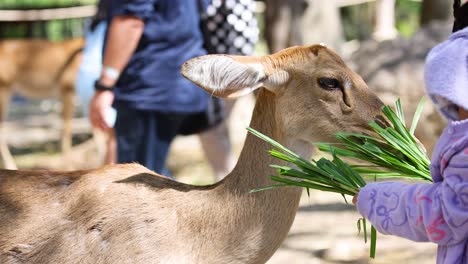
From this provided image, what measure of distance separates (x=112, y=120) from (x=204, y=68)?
1.79 metres

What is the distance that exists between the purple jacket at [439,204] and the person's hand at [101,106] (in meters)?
2.32

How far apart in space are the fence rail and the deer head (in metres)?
11.3

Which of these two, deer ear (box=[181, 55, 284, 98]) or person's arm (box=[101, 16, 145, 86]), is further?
person's arm (box=[101, 16, 145, 86])

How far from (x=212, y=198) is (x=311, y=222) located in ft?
11.8

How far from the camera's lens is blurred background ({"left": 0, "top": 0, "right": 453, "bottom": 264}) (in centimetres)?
589

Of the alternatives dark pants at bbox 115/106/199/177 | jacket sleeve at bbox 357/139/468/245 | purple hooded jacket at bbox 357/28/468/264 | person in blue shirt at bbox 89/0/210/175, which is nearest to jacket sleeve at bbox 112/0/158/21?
person in blue shirt at bbox 89/0/210/175

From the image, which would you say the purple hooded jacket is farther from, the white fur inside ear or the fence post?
the fence post

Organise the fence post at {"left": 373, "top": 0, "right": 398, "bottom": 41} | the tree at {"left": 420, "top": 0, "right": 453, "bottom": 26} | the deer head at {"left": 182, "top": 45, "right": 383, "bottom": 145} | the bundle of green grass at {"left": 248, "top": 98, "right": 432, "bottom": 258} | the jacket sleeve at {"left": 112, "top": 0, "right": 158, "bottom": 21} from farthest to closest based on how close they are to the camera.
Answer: the fence post at {"left": 373, "top": 0, "right": 398, "bottom": 41} < the tree at {"left": 420, "top": 0, "right": 453, "bottom": 26} < the jacket sleeve at {"left": 112, "top": 0, "right": 158, "bottom": 21} < the deer head at {"left": 182, "top": 45, "right": 383, "bottom": 145} < the bundle of green grass at {"left": 248, "top": 98, "right": 432, "bottom": 258}

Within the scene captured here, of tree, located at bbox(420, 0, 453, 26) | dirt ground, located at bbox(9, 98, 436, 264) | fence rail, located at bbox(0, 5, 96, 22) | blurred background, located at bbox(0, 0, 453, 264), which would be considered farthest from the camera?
fence rail, located at bbox(0, 5, 96, 22)

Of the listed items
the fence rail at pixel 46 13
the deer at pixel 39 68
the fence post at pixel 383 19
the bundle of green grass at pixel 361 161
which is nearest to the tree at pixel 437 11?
the fence post at pixel 383 19

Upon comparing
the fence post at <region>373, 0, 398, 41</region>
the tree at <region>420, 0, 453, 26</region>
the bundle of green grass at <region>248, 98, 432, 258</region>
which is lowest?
the fence post at <region>373, 0, 398, 41</region>

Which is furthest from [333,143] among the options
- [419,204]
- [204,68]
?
[419,204]

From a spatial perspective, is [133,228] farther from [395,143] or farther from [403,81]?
[403,81]

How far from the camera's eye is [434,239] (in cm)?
234
